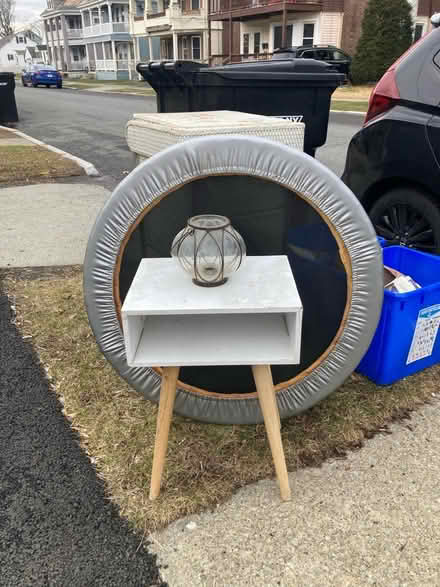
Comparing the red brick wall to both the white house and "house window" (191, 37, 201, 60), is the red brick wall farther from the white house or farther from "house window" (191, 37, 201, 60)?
the white house

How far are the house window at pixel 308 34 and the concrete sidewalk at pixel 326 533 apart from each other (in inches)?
1121

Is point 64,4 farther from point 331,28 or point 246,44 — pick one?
point 331,28

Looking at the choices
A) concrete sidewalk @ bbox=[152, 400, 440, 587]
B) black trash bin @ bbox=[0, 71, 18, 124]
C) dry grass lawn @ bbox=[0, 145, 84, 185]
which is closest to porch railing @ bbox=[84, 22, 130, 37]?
black trash bin @ bbox=[0, 71, 18, 124]

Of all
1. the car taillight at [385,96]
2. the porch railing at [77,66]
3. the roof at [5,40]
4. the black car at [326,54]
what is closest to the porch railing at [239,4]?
the black car at [326,54]

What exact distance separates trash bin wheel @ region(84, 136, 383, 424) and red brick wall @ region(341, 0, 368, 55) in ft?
91.6

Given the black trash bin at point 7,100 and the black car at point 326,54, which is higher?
the black car at point 326,54

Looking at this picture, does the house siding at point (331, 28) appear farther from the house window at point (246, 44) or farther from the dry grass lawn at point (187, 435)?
the dry grass lawn at point (187, 435)

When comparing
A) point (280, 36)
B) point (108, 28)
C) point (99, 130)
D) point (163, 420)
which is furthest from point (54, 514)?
point (108, 28)

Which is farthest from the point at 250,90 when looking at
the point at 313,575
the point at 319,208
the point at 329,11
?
the point at 329,11

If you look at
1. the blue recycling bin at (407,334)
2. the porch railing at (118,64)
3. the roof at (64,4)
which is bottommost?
the porch railing at (118,64)

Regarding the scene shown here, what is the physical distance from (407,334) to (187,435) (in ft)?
4.01

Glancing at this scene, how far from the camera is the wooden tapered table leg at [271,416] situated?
6.33ft

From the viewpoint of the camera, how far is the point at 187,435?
93.5 inches

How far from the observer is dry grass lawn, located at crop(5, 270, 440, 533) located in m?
2.06
